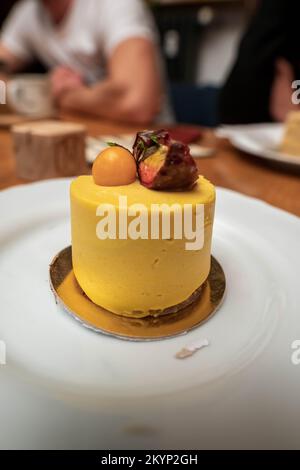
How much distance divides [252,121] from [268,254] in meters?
1.90

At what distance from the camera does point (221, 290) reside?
2.03 feet

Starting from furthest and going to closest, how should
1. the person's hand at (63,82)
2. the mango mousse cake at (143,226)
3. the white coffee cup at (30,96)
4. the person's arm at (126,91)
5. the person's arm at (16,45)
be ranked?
the person's arm at (16,45) < the person's hand at (63,82) < the person's arm at (126,91) < the white coffee cup at (30,96) < the mango mousse cake at (143,226)

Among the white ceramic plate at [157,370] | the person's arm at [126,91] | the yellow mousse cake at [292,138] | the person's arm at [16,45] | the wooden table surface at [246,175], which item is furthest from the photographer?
the person's arm at [16,45]

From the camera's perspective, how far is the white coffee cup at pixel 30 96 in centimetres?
163

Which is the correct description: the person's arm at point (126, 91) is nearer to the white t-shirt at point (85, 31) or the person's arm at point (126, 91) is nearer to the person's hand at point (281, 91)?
the white t-shirt at point (85, 31)

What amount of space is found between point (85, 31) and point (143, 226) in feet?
7.16

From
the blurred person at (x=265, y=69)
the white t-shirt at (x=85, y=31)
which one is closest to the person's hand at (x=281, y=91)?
the blurred person at (x=265, y=69)

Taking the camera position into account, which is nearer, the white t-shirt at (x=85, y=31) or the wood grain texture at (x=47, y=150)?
the wood grain texture at (x=47, y=150)

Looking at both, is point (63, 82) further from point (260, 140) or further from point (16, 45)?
point (260, 140)

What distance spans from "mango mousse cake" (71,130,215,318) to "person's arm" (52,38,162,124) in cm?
149

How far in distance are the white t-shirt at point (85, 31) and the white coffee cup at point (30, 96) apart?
693 millimetres

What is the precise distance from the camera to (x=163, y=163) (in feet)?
1.72

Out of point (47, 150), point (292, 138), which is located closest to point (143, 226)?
point (47, 150)
